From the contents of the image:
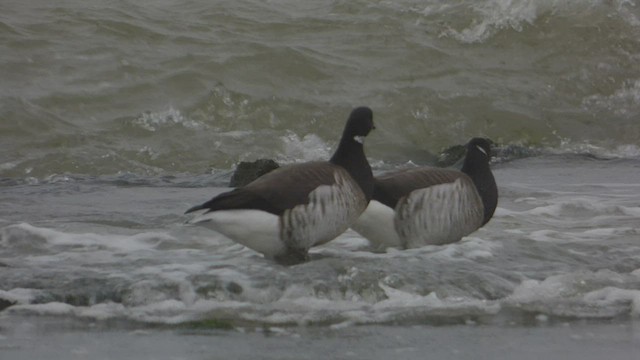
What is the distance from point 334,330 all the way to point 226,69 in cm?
1230

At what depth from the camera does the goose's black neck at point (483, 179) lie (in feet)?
32.9

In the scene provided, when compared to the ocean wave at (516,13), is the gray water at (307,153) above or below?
below

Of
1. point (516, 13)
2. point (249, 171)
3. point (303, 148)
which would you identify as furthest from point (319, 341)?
point (516, 13)

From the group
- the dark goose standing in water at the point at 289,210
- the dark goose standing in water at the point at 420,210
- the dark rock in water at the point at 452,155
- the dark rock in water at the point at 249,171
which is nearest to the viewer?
the dark goose standing in water at the point at 289,210

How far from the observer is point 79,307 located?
301 inches

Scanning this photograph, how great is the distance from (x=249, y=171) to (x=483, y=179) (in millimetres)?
2915

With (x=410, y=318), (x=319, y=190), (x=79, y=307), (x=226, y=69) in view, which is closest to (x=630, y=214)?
(x=319, y=190)

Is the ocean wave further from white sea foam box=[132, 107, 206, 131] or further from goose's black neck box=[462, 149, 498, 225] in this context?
goose's black neck box=[462, 149, 498, 225]

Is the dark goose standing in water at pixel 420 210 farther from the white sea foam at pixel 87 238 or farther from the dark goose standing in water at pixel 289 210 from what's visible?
the white sea foam at pixel 87 238

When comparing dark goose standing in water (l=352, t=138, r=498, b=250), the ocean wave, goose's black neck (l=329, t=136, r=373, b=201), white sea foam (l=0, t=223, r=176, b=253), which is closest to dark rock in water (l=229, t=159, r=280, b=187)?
white sea foam (l=0, t=223, r=176, b=253)

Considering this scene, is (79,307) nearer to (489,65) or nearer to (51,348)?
(51,348)

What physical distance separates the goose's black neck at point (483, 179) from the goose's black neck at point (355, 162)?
1.09 m

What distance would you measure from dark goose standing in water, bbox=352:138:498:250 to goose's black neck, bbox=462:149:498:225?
15cm

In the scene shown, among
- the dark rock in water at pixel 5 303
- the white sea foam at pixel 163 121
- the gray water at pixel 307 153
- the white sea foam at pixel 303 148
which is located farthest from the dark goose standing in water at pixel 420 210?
the white sea foam at pixel 163 121
